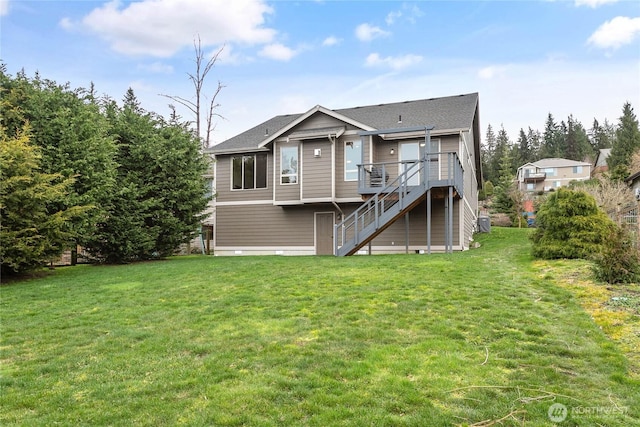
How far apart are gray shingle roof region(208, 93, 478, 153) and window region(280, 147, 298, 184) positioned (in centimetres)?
106

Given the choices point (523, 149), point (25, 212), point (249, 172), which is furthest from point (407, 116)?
point (523, 149)

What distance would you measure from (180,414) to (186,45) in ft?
89.1

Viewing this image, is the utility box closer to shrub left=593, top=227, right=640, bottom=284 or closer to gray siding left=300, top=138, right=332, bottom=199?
gray siding left=300, top=138, right=332, bottom=199

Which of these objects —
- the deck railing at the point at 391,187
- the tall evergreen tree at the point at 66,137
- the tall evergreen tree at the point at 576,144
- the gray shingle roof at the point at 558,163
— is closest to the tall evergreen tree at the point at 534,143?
the tall evergreen tree at the point at 576,144

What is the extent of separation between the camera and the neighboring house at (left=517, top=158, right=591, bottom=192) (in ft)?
177

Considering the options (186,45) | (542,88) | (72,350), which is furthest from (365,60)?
(72,350)

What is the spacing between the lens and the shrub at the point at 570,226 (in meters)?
9.68

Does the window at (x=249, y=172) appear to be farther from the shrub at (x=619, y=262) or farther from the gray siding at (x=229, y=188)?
the shrub at (x=619, y=262)

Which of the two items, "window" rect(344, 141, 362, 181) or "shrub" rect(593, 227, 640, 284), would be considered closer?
"shrub" rect(593, 227, 640, 284)

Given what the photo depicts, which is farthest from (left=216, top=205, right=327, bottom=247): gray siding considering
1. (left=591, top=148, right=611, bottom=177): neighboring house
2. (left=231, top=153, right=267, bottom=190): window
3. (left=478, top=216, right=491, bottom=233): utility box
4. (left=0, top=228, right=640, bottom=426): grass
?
(left=591, top=148, right=611, bottom=177): neighboring house

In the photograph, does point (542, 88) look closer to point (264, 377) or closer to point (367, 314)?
point (367, 314)

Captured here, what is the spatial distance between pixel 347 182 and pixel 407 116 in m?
4.01

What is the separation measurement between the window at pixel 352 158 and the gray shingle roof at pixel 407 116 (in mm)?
918

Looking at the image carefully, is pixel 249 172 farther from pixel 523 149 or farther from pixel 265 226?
pixel 523 149
